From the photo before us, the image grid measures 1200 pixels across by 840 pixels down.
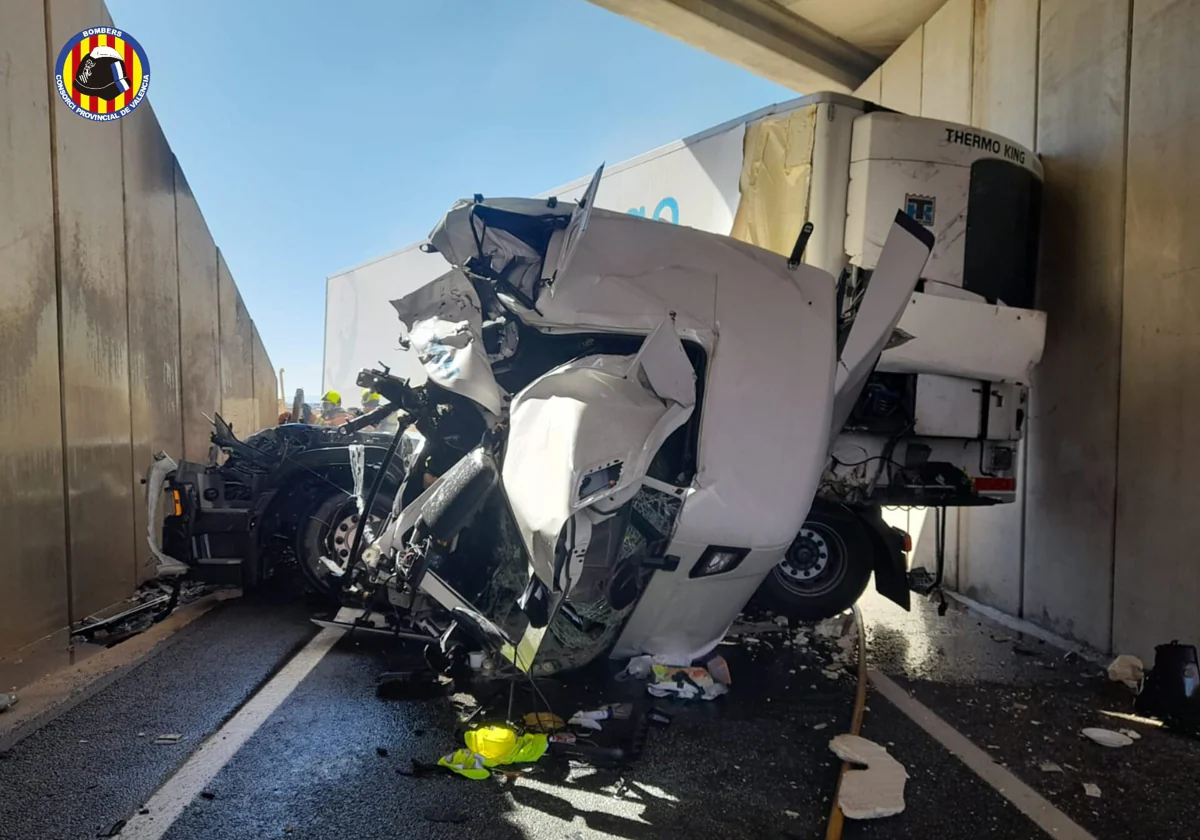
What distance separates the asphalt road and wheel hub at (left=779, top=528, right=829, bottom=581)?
861mm

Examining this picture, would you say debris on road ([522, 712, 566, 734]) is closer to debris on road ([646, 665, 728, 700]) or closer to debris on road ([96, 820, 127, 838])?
debris on road ([646, 665, 728, 700])

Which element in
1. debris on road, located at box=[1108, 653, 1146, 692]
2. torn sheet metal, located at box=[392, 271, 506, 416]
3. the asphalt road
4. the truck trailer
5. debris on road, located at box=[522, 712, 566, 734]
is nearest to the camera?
the asphalt road

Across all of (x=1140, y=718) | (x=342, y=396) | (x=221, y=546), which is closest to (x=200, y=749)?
(x=221, y=546)

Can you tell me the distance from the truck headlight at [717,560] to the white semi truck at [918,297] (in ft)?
5.24

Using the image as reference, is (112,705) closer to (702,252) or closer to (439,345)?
(439,345)

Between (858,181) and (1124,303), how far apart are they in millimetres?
1810

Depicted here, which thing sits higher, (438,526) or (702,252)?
(702,252)

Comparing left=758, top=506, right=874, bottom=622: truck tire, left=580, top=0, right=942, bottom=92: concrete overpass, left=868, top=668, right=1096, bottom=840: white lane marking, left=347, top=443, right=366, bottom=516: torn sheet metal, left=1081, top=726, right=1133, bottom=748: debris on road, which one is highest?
left=580, top=0, right=942, bottom=92: concrete overpass

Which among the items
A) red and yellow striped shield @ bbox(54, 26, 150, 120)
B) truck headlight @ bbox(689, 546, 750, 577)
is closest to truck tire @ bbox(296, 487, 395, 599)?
truck headlight @ bbox(689, 546, 750, 577)

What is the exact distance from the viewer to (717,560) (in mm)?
3021

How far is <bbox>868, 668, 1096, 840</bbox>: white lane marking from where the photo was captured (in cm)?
247

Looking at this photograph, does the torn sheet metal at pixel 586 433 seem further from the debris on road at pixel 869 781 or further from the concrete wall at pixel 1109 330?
the concrete wall at pixel 1109 330

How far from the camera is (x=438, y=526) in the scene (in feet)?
10.0

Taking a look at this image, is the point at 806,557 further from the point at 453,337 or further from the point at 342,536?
the point at 342,536
